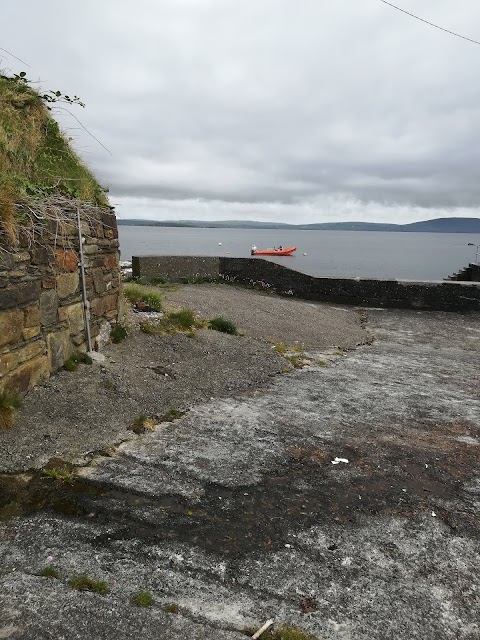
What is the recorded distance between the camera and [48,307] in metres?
5.97

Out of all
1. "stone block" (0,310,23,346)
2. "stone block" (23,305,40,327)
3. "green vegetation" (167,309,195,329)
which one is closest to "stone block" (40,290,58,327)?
"stone block" (23,305,40,327)

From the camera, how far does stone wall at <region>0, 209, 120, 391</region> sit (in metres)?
5.21

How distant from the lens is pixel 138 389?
20.9ft

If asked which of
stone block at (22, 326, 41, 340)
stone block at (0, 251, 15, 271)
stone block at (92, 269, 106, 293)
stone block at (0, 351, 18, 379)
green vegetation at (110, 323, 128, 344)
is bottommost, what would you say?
green vegetation at (110, 323, 128, 344)

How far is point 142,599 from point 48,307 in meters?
4.03

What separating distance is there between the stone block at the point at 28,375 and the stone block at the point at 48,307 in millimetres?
456

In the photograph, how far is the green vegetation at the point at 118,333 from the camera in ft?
25.7

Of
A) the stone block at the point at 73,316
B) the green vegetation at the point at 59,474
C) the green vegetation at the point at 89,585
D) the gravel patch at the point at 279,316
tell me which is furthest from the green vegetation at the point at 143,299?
the green vegetation at the point at 89,585

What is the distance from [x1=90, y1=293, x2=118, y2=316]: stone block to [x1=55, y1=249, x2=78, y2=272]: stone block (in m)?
0.74

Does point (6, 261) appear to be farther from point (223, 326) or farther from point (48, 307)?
point (223, 326)

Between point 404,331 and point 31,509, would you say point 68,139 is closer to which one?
point 31,509

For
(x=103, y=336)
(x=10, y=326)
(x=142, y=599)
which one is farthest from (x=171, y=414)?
(x=142, y=599)

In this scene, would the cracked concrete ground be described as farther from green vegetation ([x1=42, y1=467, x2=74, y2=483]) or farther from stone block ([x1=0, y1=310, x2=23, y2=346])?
stone block ([x1=0, y1=310, x2=23, y2=346])

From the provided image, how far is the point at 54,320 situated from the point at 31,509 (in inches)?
113
